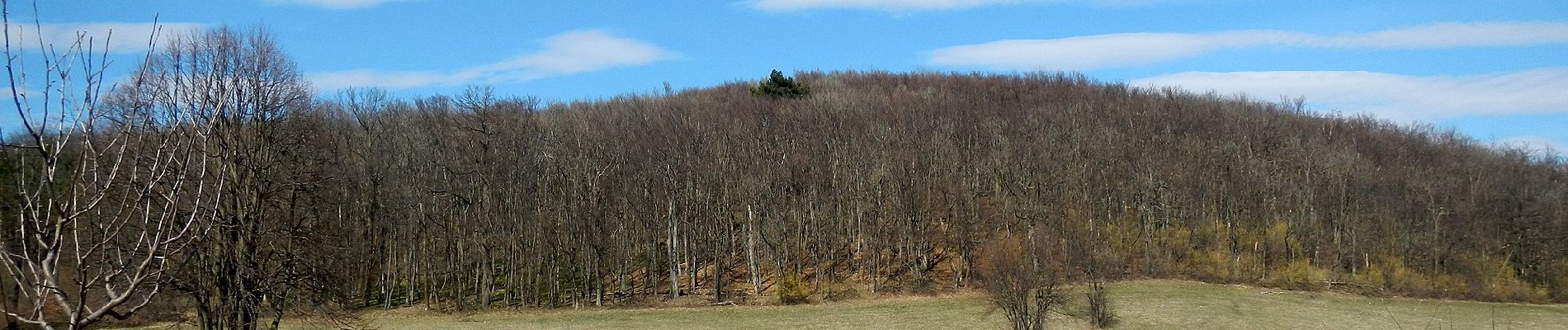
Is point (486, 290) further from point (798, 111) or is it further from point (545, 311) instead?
point (798, 111)

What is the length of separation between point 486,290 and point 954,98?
161ft

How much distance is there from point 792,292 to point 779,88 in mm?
30542

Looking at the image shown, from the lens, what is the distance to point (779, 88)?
242 feet

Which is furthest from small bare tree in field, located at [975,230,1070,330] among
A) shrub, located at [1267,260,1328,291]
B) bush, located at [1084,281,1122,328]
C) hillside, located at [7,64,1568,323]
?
shrub, located at [1267,260,1328,291]

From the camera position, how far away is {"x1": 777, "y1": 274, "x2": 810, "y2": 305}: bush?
45.5 meters

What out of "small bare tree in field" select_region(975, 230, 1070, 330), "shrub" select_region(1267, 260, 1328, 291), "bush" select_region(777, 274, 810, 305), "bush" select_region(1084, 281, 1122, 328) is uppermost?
"small bare tree in field" select_region(975, 230, 1070, 330)

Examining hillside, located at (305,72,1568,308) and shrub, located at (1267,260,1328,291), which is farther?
shrub, located at (1267,260,1328,291)

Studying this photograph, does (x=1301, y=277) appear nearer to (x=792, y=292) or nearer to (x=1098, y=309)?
(x=1098, y=309)

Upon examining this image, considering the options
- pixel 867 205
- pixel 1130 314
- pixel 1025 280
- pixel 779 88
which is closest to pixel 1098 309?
pixel 1130 314

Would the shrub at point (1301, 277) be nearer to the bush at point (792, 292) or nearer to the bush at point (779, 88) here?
the bush at point (792, 292)

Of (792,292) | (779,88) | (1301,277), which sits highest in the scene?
(779,88)

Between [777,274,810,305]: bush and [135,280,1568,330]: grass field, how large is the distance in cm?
134

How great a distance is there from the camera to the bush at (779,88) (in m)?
73.6

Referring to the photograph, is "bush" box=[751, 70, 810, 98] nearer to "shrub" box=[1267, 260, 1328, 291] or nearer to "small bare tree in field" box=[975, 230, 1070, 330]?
"shrub" box=[1267, 260, 1328, 291]
